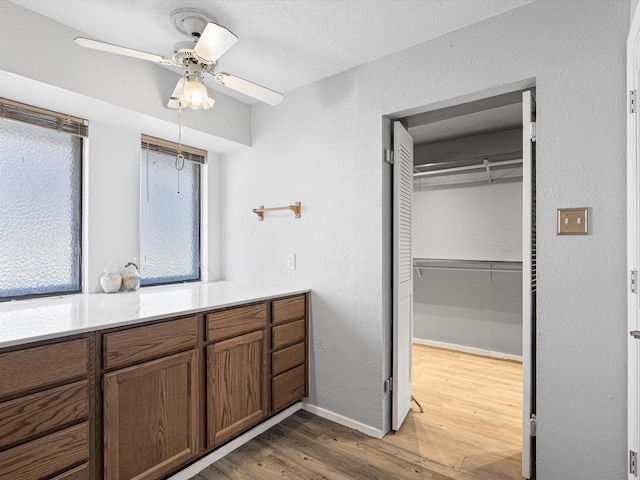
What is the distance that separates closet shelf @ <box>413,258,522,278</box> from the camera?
368 cm

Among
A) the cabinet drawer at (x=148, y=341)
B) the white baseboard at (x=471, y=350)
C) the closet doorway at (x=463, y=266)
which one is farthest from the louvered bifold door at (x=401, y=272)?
the white baseboard at (x=471, y=350)

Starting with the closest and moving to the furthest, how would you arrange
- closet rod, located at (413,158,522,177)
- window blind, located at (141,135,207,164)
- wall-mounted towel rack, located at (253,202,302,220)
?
wall-mounted towel rack, located at (253,202,302,220) → window blind, located at (141,135,207,164) → closet rod, located at (413,158,522,177)

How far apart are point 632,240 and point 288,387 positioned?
2.03 m

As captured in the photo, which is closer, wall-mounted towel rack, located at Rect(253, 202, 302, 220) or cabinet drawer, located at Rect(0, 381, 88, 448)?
cabinet drawer, located at Rect(0, 381, 88, 448)

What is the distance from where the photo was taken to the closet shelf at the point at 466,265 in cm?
368

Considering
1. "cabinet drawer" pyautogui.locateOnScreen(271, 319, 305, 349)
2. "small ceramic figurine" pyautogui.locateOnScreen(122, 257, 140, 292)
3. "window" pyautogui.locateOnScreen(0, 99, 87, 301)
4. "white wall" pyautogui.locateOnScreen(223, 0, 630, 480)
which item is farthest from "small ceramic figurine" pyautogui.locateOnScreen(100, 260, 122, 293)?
"cabinet drawer" pyautogui.locateOnScreen(271, 319, 305, 349)

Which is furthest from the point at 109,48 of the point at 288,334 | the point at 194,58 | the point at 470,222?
the point at 470,222

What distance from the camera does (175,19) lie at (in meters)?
1.82

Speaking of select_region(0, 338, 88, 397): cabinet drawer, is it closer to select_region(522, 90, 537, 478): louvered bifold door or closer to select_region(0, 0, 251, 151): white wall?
select_region(0, 0, 251, 151): white wall

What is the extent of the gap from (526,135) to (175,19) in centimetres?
186

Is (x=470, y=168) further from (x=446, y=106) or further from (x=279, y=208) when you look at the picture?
(x=279, y=208)

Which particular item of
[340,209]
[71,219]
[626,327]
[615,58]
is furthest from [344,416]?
[615,58]

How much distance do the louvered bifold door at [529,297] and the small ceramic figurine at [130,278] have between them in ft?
7.85

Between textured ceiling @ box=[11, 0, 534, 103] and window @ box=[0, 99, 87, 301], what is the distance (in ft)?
1.98
